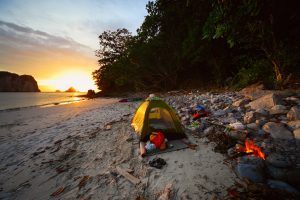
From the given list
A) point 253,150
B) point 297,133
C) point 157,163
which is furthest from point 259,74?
point 157,163

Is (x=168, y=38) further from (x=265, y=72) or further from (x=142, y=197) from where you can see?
(x=142, y=197)

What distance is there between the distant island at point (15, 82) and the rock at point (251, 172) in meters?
155

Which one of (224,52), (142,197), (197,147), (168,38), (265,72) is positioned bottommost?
(142,197)

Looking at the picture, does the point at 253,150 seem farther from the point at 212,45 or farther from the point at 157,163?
the point at 212,45

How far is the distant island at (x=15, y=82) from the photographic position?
117 metres

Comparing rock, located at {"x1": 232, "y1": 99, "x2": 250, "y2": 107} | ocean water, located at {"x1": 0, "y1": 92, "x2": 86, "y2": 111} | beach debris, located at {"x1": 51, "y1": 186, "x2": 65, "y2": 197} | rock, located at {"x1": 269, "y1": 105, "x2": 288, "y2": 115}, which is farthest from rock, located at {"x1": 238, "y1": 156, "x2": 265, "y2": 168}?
ocean water, located at {"x1": 0, "y1": 92, "x2": 86, "y2": 111}

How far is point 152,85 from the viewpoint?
83.5 feet

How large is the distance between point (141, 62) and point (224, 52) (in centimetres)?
1029

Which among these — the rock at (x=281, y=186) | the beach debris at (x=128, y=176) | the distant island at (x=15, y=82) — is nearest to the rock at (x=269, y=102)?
the rock at (x=281, y=186)

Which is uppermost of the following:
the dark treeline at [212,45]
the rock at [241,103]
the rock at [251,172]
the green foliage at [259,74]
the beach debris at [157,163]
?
the dark treeline at [212,45]

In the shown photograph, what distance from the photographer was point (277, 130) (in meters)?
4.68

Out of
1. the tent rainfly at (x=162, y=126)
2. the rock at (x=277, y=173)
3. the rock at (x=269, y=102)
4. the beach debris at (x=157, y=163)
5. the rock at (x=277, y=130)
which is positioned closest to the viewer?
the rock at (x=277, y=173)

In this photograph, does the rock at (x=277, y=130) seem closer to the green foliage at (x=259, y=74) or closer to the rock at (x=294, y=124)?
the rock at (x=294, y=124)

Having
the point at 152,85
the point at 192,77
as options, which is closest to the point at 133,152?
the point at 192,77
